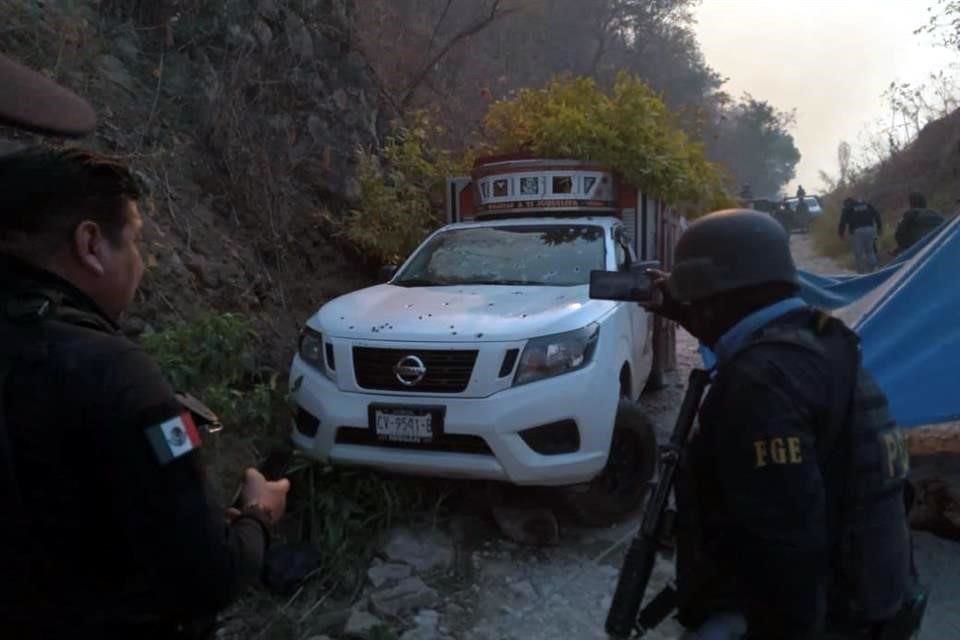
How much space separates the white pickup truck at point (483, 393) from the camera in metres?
4.09

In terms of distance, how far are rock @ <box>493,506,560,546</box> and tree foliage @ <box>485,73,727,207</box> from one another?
338cm

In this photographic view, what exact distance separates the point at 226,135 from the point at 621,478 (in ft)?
16.6

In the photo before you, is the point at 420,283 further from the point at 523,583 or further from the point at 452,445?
the point at 523,583

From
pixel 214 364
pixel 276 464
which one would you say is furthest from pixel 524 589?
pixel 214 364

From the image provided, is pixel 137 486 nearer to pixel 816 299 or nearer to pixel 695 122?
pixel 816 299

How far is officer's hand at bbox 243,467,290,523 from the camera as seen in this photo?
5.22 ft

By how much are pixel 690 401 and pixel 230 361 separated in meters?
3.28

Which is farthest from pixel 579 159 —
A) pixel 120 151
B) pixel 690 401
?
pixel 690 401

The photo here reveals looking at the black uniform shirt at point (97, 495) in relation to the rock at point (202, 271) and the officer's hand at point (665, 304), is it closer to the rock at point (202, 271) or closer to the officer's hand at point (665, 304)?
the officer's hand at point (665, 304)

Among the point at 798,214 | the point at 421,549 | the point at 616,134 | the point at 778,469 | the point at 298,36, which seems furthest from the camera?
the point at 798,214

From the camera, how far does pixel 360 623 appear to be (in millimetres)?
3521

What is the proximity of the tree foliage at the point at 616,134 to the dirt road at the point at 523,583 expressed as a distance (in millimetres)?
3256

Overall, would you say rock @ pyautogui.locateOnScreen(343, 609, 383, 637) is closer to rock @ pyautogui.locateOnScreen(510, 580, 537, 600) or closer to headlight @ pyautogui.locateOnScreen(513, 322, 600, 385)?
rock @ pyautogui.locateOnScreen(510, 580, 537, 600)

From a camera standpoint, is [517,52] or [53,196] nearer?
[53,196]
